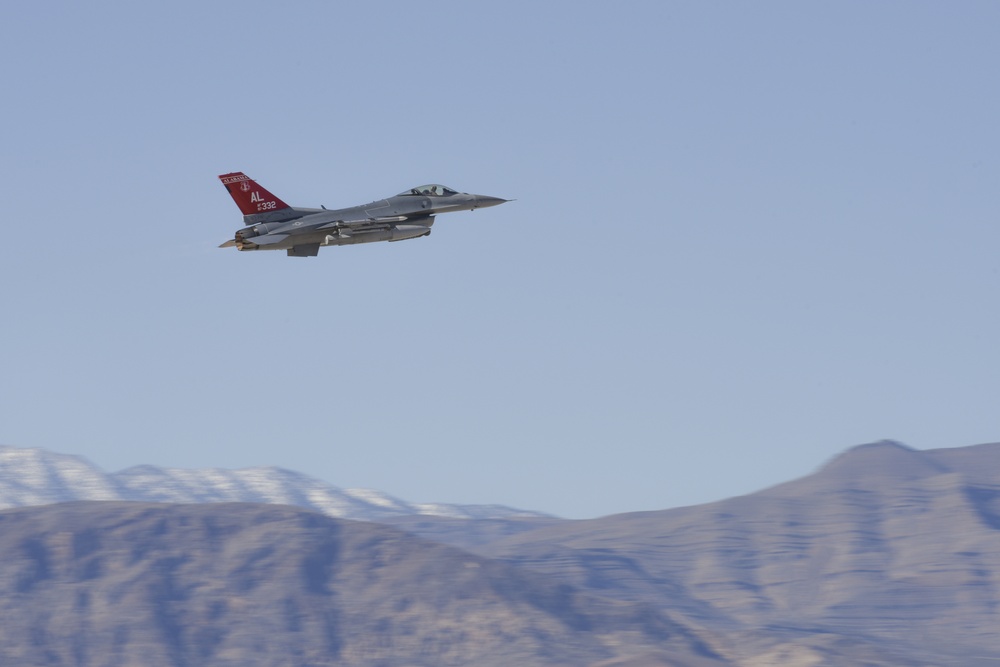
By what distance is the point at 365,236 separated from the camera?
97.4m

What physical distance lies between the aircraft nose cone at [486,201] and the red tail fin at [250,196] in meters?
14.3

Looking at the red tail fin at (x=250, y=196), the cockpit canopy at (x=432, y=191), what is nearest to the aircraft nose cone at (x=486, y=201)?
the cockpit canopy at (x=432, y=191)

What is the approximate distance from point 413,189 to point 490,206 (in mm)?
5648

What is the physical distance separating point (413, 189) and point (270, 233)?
12155 millimetres

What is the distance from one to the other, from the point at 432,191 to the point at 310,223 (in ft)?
35.0

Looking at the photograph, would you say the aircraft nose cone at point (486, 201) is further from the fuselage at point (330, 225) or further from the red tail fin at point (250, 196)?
the red tail fin at point (250, 196)

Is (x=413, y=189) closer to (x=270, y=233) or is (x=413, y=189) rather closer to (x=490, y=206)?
(x=490, y=206)

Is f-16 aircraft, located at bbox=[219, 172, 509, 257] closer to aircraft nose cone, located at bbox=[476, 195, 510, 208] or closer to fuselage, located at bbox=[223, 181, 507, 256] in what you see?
fuselage, located at bbox=[223, 181, 507, 256]

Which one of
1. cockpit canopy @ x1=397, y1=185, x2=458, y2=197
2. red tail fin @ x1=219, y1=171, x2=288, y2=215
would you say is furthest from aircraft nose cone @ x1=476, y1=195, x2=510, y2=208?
red tail fin @ x1=219, y1=171, x2=288, y2=215

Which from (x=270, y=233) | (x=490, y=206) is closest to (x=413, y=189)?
(x=490, y=206)

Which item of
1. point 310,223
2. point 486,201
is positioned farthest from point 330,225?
point 486,201

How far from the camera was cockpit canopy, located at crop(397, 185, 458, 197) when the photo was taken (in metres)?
102

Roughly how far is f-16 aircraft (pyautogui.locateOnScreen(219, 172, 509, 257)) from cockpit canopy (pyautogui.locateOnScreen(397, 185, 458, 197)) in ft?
5.45

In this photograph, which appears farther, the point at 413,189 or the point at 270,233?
the point at 413,189
